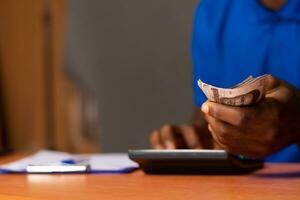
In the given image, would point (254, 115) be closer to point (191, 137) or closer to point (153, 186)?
point (153, 186)

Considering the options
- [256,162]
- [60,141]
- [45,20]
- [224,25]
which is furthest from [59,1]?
[256,162]

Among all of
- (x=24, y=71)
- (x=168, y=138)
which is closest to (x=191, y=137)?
(x=168, y=138)

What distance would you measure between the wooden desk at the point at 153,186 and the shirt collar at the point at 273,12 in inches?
13.5

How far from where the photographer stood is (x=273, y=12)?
1055 millimetres

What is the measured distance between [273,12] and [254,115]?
460 mm

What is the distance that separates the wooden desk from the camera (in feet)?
1.91

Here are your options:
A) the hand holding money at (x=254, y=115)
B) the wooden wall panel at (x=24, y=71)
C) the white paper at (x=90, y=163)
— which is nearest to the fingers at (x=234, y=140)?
the hand holding money at (x=254, y=115)

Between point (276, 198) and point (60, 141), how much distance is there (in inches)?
58.6

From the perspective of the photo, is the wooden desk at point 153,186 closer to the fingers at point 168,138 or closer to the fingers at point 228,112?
the fingers at point 228,112

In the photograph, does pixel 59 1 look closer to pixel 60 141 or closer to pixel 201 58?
pixel 60 141

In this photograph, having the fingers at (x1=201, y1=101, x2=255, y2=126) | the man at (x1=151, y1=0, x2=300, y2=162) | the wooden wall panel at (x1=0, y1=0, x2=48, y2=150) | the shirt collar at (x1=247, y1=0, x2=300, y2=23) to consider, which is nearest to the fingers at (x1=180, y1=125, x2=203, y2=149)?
the man at (x1=151, y1=0, x2=300, y2=162)

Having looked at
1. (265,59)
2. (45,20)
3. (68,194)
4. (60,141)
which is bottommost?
(60,141)

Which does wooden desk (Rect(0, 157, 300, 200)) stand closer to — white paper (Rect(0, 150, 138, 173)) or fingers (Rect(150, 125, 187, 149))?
white paper (Rect(0, 150, 138, 173))

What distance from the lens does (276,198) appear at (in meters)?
0.56
